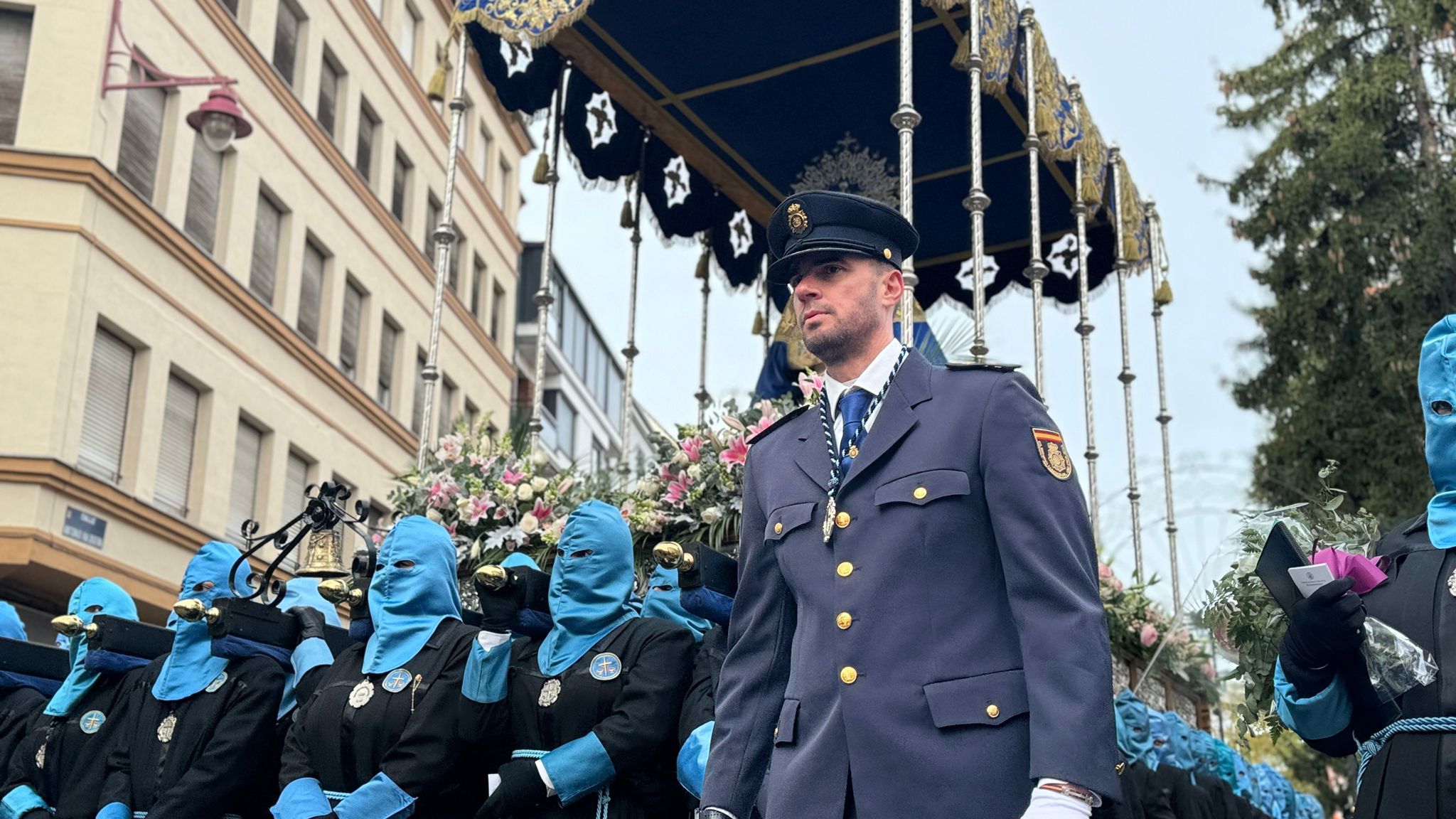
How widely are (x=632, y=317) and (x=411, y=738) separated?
23.4 feet

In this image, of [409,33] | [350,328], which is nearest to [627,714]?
[350,328]

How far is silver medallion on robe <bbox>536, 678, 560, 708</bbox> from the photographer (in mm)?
5488

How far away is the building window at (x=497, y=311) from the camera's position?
103 feet

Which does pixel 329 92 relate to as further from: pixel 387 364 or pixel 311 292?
pixel 387 364

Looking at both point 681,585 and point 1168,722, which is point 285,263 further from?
point 681,585

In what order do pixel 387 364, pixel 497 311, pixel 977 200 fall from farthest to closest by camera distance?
pixel 497 311
pixel 387 364
pixel 977 200

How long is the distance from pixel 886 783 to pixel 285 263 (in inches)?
775

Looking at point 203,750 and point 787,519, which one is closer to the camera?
point 787,519

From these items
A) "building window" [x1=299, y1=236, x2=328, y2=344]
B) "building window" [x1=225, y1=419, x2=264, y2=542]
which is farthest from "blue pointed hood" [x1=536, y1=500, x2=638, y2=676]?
"building window" [x1=299, y1=236, x2=328, y2=344]

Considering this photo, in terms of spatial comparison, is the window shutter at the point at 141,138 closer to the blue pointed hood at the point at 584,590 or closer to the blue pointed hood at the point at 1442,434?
the blue pointed hood at the point at 584,590

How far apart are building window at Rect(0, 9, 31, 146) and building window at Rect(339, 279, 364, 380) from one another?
6.99 meters

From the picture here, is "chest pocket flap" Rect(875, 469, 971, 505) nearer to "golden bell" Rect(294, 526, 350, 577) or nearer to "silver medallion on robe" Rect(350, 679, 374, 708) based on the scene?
"silver medallion on robe" Rect(350, 679, 374, 708)

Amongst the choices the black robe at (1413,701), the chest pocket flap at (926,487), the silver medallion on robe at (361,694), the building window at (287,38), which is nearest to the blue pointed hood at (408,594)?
the silver medallion on robe at (361,694)

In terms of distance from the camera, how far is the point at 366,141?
2480 cm
